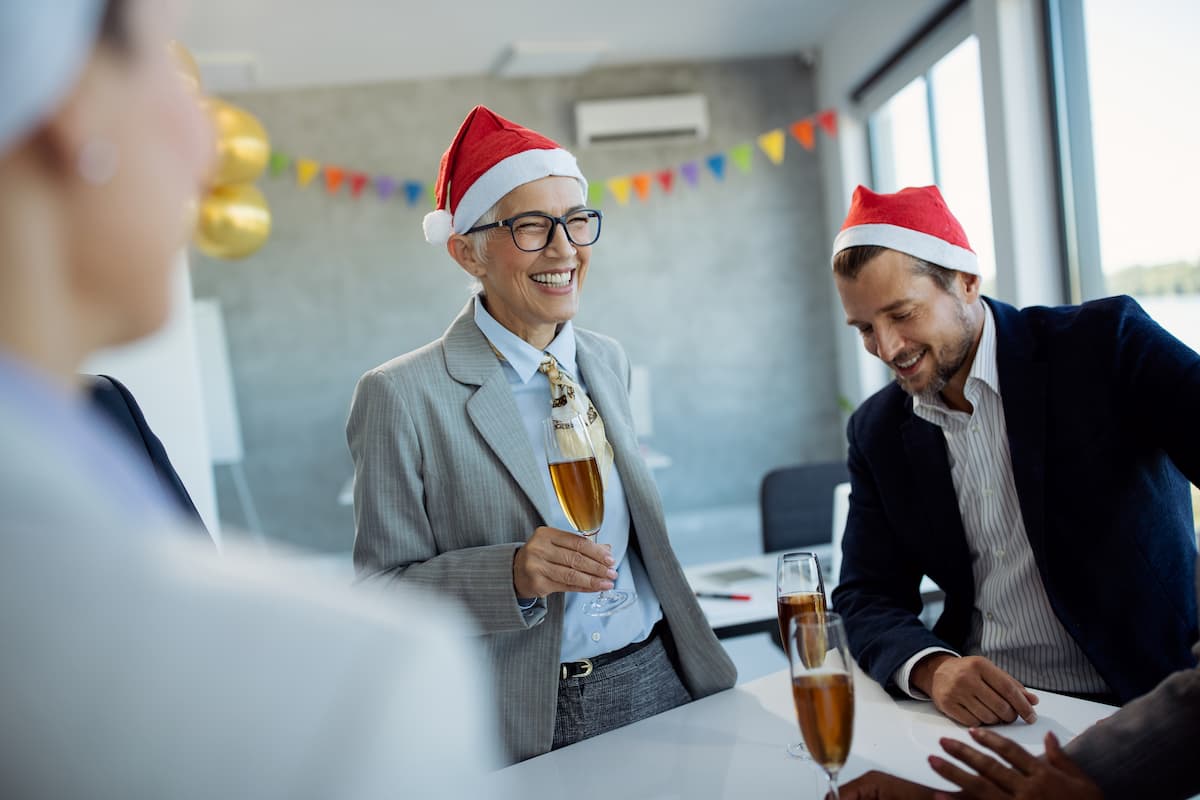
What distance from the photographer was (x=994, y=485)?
1.79 m

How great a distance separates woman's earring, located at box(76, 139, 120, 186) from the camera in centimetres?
34

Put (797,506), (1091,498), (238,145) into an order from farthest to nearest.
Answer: (797,506) < (238,145) < (1091,498)

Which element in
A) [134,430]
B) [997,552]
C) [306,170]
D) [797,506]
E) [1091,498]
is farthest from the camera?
[306,170]

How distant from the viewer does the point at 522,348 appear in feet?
5.83

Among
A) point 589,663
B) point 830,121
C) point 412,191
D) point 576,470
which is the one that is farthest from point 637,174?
point 576,470

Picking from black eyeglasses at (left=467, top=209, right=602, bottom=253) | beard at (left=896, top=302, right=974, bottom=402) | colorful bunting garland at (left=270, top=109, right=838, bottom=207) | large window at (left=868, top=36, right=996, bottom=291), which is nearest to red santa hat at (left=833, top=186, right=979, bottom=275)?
beard at (left=896, top=302, right=974, bottom=402)

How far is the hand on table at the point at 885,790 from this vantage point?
1.12 meters

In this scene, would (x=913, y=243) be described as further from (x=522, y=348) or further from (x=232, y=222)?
(x=232, y=222)

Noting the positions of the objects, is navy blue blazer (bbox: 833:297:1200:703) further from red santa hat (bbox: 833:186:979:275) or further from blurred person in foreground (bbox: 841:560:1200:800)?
blurred person in foreground (bbox: 841:560:1200:800)

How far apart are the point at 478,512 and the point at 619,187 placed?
17.6 ft

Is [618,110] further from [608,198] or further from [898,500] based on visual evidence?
[898,500]

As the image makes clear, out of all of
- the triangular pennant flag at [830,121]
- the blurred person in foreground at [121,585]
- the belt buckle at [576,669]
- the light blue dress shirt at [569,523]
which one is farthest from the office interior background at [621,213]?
the blurred person in foreground at [121,585]

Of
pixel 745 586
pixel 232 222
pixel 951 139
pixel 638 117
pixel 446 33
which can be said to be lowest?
pixel 745 586

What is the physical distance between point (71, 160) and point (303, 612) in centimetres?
18
